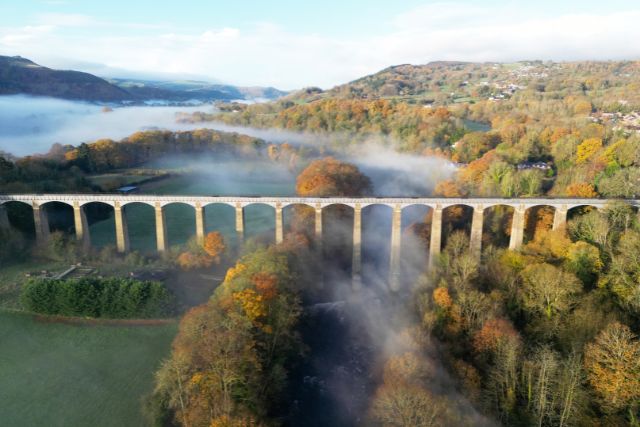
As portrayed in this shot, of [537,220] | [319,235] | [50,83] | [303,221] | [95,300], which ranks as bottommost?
[95,300]

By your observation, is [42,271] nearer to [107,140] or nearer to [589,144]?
[107,140]

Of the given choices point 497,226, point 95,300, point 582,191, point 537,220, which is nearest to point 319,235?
point 497,226

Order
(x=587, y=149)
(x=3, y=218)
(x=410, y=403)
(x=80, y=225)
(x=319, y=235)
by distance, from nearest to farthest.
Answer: (x=410, y=403), (x=319, y=235), (x=80, y=225), (x=3, y=218), (x=587, y=149)

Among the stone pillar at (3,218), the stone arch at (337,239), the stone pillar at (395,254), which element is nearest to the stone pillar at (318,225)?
the stone arch at (337,239)

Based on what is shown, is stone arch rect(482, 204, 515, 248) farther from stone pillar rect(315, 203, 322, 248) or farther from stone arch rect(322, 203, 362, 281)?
stone pillar rect(315, 203, 322, 248)

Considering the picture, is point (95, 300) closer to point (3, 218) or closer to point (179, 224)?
point (3, 218)

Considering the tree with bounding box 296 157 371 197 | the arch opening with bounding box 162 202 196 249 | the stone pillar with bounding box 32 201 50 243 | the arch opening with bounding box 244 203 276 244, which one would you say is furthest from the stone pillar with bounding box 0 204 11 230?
the tree with bounding box 296 157 371 197

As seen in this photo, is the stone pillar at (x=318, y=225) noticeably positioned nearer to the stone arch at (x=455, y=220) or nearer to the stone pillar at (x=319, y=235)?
the stone pillar at (x=319, y=235)
